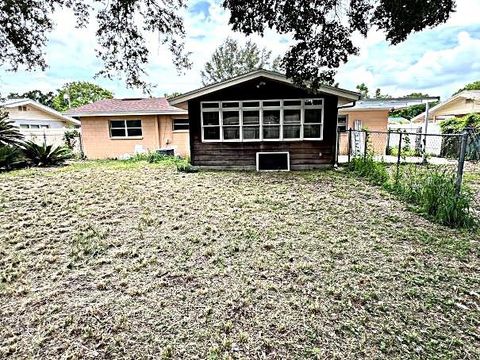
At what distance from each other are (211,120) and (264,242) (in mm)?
6536

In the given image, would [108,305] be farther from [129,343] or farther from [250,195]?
[250,195]

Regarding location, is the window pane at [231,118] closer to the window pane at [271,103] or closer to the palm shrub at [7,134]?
the window pane at [271,103]

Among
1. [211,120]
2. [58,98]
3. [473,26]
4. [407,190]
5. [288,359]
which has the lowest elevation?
[288,359]

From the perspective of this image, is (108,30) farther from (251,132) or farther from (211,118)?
(251,132)

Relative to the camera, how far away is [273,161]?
9.66m

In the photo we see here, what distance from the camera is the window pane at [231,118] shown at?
31.2ft

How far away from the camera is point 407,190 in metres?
5.72

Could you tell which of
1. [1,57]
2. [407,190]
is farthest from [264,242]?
[1,57]

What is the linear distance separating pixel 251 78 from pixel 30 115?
16.3 meters

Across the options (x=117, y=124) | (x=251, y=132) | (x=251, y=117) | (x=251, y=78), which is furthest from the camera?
(x=117, y=124)

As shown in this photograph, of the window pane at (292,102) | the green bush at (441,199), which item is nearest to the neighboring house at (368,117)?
the window pane at (292,102)

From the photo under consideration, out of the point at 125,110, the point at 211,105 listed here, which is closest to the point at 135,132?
the point at 125,110

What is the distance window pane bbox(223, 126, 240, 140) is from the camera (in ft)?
31.5

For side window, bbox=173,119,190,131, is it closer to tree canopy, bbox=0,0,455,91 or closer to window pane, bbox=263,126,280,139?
window pane, bbox=263,126,280,139
